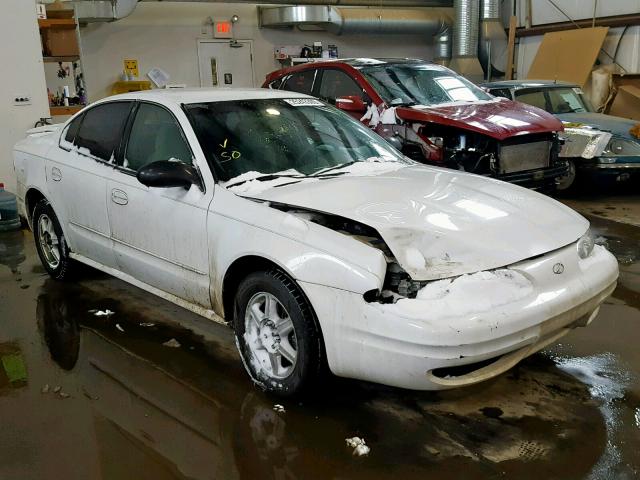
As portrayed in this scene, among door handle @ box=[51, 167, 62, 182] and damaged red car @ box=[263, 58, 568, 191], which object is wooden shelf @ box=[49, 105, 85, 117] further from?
door handle @ box=[51, 167, 62, 182]

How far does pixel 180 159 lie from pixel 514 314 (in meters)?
2.00

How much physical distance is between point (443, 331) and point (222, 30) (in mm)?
11578

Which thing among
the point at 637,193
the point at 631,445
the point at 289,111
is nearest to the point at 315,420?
the point at 631,445

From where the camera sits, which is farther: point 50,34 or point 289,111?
point 50,34

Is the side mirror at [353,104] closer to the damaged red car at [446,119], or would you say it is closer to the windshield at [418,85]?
the damaged red car at [446,119]

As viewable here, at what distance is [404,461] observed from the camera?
8.37ft

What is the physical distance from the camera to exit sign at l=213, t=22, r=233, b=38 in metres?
12.7

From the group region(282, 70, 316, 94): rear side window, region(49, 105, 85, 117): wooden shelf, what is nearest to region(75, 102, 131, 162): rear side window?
region(282, 70, 316, 94): rear side window

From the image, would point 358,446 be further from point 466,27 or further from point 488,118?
point 466,27

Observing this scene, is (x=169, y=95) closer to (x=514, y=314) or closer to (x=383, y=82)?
(x=514, y=314)

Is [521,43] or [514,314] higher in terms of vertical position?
[521,43]

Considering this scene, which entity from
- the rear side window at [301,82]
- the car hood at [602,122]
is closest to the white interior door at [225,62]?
the rear side window at [301,82]

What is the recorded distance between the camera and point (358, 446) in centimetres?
266

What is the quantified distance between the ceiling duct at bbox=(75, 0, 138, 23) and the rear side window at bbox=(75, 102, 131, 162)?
21.6 ft
